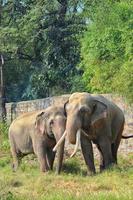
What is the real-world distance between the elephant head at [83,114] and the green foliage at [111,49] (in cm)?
345

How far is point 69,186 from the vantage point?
11.3m

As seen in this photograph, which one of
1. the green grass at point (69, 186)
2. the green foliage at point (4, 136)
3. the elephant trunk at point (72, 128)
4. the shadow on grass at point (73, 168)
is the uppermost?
the elephant trunk at point (72, 128)

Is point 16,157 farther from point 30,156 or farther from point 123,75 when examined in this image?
point 123,75

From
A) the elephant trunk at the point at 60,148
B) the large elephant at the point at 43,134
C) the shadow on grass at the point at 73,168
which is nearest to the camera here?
the elephant trunk at the point at 60,148

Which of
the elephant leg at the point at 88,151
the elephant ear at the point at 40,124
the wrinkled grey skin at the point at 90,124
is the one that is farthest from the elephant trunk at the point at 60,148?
the elephant ear at the point at 40,124

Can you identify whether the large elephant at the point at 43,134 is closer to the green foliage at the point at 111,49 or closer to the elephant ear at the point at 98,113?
the elephant ear at the point at 98,113

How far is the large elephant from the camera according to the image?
13771mm

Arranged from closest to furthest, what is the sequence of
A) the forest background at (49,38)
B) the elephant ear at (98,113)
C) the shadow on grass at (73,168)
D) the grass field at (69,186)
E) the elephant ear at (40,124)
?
the grass field at (69,186) < the elephant ear at (98,113) < the shadow on grass at (73,168) < the elephant ear at (40,124) < the forest background at (49,38)

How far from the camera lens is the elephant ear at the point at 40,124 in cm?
1445

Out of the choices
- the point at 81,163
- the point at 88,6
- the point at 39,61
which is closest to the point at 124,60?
the point at 81,163

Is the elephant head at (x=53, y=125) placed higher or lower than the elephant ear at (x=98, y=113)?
lower

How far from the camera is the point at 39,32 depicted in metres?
26.7

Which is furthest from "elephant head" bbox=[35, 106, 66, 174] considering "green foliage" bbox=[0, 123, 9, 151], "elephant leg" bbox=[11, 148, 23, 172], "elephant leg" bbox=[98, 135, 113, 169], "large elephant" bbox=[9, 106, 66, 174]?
"green foliage" bbox=[0, 123, 9, 151]

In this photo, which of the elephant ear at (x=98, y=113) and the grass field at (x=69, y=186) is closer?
the grass field at (x=69, y=186)
